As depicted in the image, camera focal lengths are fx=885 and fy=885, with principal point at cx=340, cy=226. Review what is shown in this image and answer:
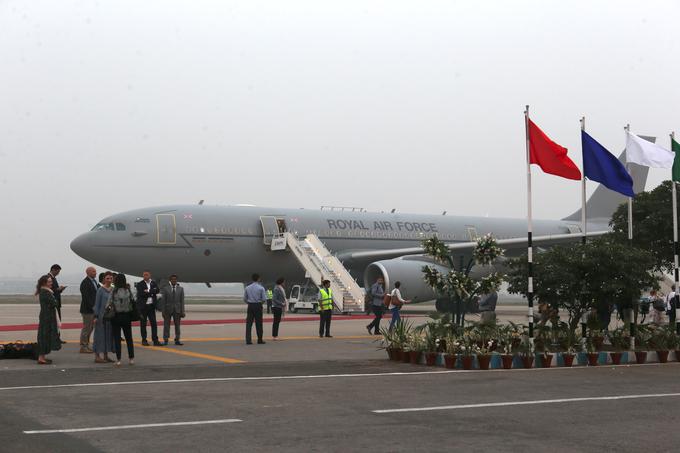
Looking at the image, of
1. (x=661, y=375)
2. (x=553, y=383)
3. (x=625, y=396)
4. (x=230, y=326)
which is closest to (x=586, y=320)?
(x=661, y=375)

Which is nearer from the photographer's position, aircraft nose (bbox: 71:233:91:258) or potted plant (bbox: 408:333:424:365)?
potted plant (bbox: 408:333:424:365)

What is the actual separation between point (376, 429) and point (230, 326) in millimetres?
18310

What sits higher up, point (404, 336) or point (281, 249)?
point (281, 249)

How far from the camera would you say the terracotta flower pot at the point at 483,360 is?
48.7ft

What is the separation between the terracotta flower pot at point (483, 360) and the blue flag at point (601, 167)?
5143 mm

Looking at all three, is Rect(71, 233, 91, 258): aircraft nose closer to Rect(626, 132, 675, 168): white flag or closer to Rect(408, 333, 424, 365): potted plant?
Rect(408, 333, 424, 365): potted plant

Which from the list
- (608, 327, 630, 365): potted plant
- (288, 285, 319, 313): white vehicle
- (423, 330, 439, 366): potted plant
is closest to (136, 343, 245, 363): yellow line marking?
(423, 330, 439, 366): potted plant

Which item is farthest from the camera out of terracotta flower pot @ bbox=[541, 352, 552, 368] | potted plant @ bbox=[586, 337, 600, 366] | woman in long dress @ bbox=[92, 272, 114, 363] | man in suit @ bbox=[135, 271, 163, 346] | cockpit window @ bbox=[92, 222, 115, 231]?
cockpit window @ bbox=[92, 222, 115, 231]

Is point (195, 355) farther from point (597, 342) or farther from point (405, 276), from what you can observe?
point (405, 276)

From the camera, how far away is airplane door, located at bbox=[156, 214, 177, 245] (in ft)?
112

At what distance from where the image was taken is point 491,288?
16750 mm

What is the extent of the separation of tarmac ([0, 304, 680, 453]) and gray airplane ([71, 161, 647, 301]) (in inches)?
698

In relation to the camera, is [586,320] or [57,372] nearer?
[57,372]

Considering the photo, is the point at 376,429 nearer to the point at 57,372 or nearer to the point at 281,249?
the point at 57,372
